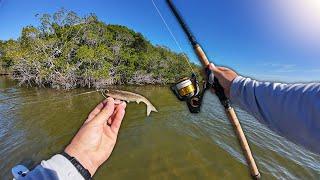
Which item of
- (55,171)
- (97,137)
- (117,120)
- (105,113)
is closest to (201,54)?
(117,120)

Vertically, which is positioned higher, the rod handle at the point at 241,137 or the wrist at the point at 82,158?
the wrist at the point at 82,158

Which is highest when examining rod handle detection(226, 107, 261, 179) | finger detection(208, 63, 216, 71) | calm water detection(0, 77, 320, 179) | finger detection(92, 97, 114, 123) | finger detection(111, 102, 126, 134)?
finger detection(208, 63, 216, 71)

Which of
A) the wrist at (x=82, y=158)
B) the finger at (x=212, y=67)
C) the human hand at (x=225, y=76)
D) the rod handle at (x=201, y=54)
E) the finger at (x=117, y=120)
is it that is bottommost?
the wrist at (x=82, y=158)

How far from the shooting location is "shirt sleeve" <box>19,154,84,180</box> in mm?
1338

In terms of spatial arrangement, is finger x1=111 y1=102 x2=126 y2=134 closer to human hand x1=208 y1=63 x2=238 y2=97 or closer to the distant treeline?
human hand x1=208 y1=63 x2=238 y2=97

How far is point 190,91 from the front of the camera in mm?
3330

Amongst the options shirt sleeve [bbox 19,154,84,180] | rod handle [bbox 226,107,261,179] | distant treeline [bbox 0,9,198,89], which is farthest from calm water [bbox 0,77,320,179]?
distant treeline [bbox 0,9,198,89]

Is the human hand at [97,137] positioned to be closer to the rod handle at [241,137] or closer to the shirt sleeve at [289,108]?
the shirt sleeve at [289,108]

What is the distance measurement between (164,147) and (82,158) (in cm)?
967

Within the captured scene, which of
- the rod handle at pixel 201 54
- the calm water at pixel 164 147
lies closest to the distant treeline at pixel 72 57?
the calm water at pixel 164 147

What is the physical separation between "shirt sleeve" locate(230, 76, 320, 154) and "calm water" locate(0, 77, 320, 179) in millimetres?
7187

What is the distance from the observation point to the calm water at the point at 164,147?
9281 mm

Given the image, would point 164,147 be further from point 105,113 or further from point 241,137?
point 105,113

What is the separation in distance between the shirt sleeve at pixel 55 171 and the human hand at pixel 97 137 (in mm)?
133
